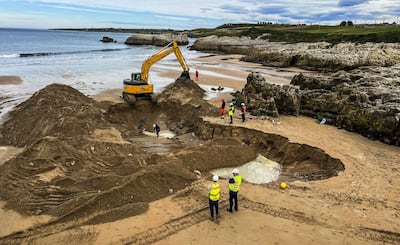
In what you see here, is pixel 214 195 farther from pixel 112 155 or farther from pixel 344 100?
pixel 344 100

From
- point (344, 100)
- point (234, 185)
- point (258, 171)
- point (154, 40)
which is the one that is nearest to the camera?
point (234, 185)

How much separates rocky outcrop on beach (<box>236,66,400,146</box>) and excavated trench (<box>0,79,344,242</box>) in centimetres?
376

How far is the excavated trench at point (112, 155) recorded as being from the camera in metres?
10.5

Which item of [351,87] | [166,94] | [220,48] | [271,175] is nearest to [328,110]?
[351,87]

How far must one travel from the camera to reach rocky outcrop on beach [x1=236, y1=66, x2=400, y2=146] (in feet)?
55.0

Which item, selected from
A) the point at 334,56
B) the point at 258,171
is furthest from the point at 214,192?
the point at 334,56

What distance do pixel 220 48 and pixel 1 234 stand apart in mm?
70772

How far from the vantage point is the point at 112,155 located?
14000mm

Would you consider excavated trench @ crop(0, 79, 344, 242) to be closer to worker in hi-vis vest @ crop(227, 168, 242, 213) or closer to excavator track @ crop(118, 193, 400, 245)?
excavator track @ crop(118, 193, 400, 245)

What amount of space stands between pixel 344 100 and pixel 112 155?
1339 cm

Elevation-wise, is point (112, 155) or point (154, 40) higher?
point (154, 40)

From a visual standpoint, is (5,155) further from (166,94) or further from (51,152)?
(166,94)

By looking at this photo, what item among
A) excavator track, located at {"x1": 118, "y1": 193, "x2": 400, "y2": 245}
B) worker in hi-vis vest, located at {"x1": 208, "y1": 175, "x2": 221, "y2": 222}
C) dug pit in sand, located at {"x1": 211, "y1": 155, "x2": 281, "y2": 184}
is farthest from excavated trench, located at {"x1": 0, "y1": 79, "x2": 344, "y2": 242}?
worker in hi-vis vest, located at {"x1": 208, "y1": 175, "x2": 221, "y2": 222}

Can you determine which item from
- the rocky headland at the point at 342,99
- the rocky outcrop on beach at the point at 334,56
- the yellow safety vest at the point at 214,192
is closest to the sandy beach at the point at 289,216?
the yellow safety vest at the point at 214,192
